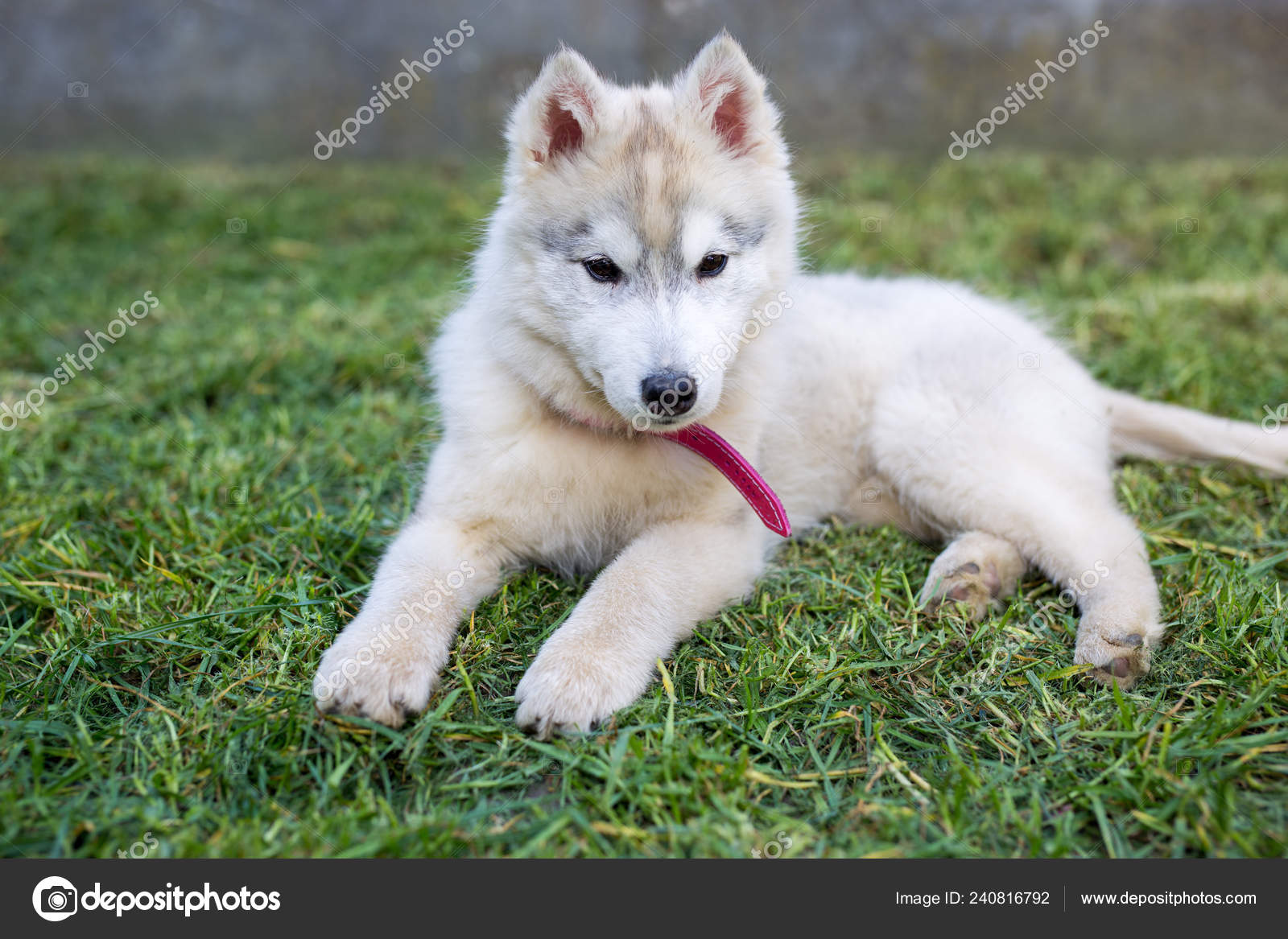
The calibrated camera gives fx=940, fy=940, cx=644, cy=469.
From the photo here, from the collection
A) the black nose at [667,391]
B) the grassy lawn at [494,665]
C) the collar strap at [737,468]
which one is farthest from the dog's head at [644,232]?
the grassy lawn at [494,665]

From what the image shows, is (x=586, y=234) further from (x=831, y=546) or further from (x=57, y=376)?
(x=57, y=376)

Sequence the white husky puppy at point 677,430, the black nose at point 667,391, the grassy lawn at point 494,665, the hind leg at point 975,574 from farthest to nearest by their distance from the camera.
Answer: the hind leg at point 975,574
the white husky puppy at point 677,430
the black nose at point 667,391
the grassy lawn at point 494,665

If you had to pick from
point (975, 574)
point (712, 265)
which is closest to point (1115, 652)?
point (975, 574)

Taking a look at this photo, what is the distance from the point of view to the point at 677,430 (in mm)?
2857

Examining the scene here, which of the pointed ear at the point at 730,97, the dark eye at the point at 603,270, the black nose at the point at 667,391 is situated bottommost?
the black nose at the point at 667,391

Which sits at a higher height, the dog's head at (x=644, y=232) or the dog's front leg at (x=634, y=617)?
the dog's head at (x=644, y=232)

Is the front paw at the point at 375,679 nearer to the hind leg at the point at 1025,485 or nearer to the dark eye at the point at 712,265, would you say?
the dark eye at the point at 712,265

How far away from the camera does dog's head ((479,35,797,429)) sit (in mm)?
2547

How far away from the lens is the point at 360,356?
4.77 meters

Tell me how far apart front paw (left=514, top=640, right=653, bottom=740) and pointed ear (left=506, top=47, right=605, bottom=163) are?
1.49m

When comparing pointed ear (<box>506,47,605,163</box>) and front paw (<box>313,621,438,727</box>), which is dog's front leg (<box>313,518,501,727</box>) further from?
pointed ear (<box>506,47,605,163</box>)

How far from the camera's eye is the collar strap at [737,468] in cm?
288
